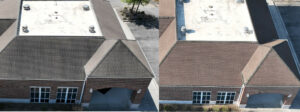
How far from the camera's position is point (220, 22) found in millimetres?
79750

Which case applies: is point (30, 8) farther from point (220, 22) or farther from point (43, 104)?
point (220, 22)

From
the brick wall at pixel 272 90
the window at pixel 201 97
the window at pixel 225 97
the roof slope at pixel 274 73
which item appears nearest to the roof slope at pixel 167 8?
the window at pixel 201 97

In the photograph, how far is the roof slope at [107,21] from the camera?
7775 centimetres

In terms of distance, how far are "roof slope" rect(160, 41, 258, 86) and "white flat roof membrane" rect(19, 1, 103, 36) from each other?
1127 centimetres

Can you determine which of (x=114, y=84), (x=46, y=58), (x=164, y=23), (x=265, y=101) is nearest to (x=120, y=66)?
(x=114, y=84)

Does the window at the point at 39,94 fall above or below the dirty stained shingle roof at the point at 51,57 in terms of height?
below

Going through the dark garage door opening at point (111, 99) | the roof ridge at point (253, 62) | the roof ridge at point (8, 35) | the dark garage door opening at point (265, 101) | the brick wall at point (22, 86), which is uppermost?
the roof ridge at point (8, 35)

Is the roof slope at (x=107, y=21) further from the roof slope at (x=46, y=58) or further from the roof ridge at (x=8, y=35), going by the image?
the roof ridge at (x=8, y=35)

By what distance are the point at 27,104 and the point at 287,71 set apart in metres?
35.9

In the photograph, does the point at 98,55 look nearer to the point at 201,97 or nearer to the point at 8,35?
the point at 8,35

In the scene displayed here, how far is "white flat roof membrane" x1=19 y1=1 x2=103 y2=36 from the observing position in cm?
7519

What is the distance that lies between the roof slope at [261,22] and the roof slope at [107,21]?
1989cm

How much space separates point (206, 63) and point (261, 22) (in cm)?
1352

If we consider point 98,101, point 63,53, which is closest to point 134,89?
point 98,101
